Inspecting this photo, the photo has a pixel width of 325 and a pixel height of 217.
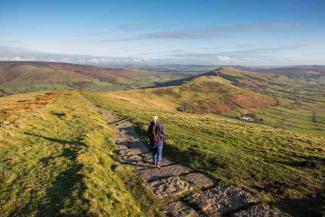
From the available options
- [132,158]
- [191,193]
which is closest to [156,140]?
[132,158]

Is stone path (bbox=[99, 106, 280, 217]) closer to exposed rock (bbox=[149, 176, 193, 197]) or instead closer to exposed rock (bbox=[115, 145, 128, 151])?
exposed rock (bbox=[149, 176, 193, 197])

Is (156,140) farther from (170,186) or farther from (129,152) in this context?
(129,152)

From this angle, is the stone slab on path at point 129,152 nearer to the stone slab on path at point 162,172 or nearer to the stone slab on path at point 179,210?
the stone slab on path at point 162,172

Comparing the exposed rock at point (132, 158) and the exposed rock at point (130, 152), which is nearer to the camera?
the exposed rock at point (132, 158)

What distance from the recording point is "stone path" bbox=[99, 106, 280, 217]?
42.8 feet

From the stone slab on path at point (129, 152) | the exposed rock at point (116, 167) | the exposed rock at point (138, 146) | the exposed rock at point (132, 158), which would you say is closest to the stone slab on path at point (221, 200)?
the exposed rock at point (116, 167)

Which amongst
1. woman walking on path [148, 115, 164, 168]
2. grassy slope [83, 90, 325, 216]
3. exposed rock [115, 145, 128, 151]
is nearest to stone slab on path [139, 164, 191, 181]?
woman walking on path [148, 115, 164, 168]

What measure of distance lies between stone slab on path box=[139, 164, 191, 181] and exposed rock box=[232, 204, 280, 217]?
18.4 ft

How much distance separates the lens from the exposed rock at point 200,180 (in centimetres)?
1619

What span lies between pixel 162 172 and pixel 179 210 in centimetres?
500

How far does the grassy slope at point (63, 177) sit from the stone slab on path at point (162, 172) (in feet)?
2.43

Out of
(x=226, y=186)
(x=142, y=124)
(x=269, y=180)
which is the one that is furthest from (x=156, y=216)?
(x=142, y=124)

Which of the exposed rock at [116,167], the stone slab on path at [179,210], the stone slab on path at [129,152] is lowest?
the stone slab on path at [129,152]

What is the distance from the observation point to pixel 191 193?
1509 cm
